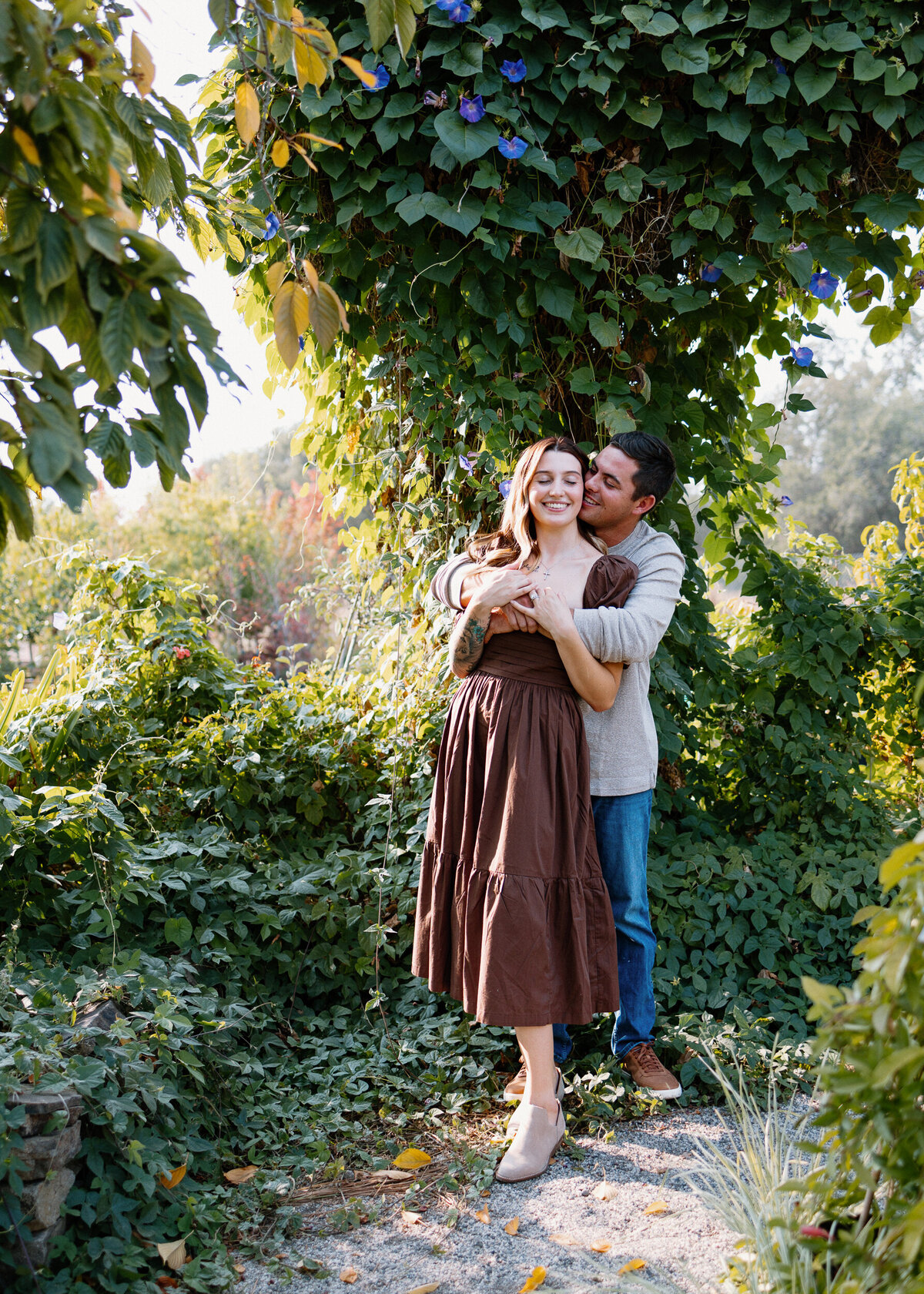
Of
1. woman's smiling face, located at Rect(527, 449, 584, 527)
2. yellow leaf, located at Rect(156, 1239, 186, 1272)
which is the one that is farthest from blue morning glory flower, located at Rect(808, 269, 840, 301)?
yellow leaf, located at Rect(156, 1239, 186, 1272)

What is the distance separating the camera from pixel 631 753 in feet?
8.26

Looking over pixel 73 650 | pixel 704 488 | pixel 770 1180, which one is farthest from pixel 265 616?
pixel 770 1180

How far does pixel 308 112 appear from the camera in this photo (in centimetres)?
252

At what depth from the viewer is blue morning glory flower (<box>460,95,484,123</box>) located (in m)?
2.54

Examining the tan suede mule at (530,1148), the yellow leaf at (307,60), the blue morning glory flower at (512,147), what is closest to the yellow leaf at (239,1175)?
the tan suede mule at (530,1148)

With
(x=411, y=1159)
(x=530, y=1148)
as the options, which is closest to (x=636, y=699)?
(x=530, y=1148)

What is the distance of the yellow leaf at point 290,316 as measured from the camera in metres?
1.47

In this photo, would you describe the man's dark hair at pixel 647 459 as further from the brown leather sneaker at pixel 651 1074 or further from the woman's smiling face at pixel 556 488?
the brown leather sneaker at pixel 651 1074

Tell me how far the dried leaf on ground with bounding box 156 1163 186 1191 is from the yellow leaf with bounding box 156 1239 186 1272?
0.45ft

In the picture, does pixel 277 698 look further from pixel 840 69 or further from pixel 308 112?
pixel 840 69

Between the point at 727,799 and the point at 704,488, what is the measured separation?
1092 mm

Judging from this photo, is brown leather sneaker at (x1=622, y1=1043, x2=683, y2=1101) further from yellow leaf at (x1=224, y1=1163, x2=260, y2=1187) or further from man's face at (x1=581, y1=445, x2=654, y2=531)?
man's face at (x1=581, y1=445, x2=654, y2=531)

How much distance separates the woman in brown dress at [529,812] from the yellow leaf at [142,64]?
1248mm

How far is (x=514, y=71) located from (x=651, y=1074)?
2.60 metres
